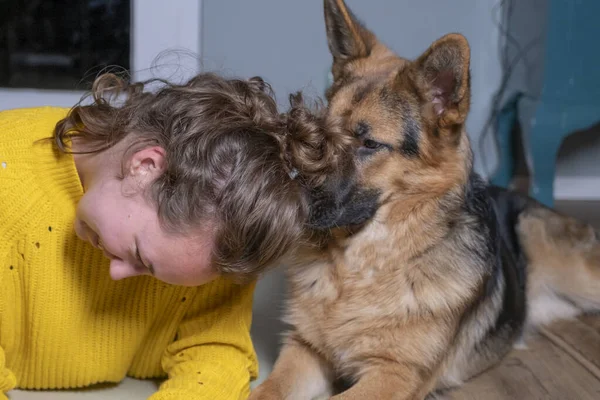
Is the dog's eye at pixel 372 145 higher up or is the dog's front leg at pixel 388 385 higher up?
the dog's eye at pixel 372 145

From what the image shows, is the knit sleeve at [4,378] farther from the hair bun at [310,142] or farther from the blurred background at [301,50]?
the blurred background at [301,50]

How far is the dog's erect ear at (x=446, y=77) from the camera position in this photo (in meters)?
1.46

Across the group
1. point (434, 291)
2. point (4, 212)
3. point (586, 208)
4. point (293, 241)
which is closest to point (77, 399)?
point (4, 212)

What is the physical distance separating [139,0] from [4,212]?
1.91 meters

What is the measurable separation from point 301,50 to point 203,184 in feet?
6.56

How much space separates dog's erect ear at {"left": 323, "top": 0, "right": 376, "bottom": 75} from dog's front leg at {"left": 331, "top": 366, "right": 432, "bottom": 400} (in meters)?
0.80

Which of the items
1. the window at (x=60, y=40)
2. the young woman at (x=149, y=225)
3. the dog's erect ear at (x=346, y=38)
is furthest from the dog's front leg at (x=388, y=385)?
the window at (x=60, y=40)

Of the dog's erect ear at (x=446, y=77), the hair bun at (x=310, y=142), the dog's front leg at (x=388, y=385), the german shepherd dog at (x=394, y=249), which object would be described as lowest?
the dog's front leg at (x=388, y=385)

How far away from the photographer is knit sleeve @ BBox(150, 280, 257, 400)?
144cm

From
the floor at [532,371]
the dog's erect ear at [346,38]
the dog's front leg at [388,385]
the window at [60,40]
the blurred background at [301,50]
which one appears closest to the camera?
the dog's front leg at [388,385]

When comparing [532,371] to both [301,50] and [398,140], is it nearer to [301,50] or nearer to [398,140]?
[398,140]

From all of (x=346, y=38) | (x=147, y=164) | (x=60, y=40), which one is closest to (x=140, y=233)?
(x=147, y=164)

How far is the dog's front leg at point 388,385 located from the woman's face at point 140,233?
0.44 meters

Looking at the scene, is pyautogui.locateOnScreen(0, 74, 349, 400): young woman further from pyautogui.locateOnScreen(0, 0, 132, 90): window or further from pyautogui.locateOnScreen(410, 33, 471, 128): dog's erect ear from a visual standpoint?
pyautogui.locateOnScreen(0, 0, 132, 90): window
